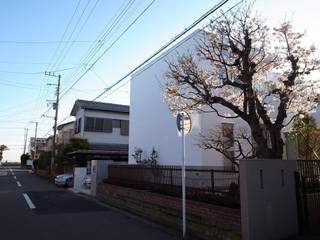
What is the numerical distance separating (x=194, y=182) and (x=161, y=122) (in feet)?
41.5

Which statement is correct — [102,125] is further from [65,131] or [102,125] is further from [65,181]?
[65,181]

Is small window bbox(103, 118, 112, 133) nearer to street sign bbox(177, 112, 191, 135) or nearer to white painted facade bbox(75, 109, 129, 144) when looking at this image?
white painted facade bbox(75, 109, 129, 144)

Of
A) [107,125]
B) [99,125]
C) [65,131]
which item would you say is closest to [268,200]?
[99,125]

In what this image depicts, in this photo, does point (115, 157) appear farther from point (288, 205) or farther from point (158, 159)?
point (288, 205)

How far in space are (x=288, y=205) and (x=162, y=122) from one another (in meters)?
15.4

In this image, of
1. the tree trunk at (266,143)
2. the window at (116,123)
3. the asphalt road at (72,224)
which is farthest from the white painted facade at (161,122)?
the window at (116,123)

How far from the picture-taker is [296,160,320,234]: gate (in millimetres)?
8547

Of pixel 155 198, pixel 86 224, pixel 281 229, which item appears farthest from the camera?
pixel 155 198

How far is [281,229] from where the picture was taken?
7973 millimetres

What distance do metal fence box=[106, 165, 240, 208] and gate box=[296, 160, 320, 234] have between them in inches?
61.6

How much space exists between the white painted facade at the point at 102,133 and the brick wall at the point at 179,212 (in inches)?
1083

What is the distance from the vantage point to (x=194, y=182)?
10969 millimetres

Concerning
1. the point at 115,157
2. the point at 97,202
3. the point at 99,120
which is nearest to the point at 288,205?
the point at 97,202

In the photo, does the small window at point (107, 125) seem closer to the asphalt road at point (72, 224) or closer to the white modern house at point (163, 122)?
the white modern house at point (163, 122)
